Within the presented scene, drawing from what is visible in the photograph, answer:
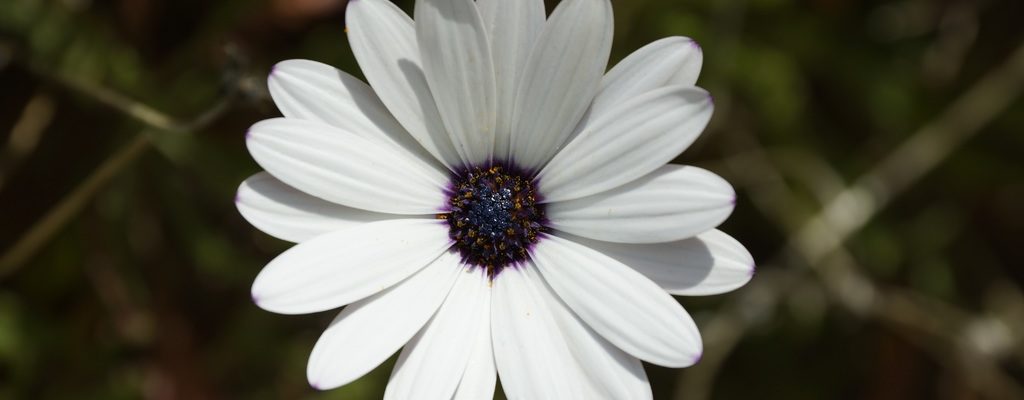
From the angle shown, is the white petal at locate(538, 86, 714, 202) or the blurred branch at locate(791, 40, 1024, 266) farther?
the blurred branch at locate(791, 40, 1024, 266)

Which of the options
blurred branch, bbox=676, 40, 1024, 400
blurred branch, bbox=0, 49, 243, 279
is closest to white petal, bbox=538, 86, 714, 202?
blurred branch, bbox=0, 49, 243, 279

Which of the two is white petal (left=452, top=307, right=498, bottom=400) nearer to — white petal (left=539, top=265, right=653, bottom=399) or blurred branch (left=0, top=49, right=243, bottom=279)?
white petal (left=539, top=265, right=653, bottom=399)

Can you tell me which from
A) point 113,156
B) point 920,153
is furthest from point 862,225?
point 113,156

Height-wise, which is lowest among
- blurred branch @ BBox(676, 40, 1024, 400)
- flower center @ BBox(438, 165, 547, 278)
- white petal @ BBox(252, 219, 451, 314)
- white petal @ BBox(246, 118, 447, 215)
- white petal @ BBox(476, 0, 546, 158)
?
white petal @ BBox(252, 219, 451, 314)

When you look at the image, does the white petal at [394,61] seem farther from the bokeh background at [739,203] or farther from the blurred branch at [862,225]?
the blurred branch at [862,225]

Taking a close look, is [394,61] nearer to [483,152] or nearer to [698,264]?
[483,152]

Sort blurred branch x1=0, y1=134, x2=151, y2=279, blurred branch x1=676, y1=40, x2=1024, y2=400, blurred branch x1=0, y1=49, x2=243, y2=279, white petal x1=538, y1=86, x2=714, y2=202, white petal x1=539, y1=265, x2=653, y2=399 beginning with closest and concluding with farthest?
white petal x1=538, y1=86, x2=714, y2=202 < white petal x1=539, y1=265, x2=653, y2=399 < blurred branch x1=0, y1=49, x2=243, y2=279 < blurred branch x1=0, y1=134, x2=151, y2=279 < blurred branch x1=676, y1=40, x2=1024, y2=400

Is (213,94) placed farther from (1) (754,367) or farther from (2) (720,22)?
(1) (754,367)

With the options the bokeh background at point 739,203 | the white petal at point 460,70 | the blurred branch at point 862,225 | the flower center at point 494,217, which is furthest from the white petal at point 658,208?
the blurred branch at point 862,225
